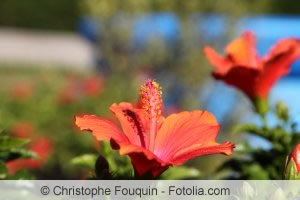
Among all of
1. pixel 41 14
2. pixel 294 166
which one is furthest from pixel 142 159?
pixel 41 14

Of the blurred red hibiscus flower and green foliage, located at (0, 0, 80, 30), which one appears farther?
green foliage, located at (0, 0, 80, 30)

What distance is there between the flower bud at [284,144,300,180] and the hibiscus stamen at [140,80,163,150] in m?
0.30

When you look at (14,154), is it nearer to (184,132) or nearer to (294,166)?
(184,132)

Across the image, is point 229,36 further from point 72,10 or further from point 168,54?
point 72,10

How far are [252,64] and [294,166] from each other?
2.26ft

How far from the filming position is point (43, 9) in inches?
625

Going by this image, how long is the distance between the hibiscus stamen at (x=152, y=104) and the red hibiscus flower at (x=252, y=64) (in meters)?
0.47

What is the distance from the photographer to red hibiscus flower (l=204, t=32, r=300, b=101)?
6.81 ft

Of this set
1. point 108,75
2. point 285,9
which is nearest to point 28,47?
point 285,9

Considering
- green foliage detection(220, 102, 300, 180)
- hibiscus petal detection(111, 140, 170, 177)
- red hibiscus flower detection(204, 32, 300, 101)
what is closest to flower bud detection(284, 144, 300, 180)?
hibiscus petal detection(111, 140, 170, 177)

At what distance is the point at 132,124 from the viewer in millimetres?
1586

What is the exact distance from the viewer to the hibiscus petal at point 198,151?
4.73 ft

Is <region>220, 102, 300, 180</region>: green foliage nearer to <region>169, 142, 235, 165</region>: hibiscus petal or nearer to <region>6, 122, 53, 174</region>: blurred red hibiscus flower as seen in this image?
<region>169, 142, 235, 165</region>: hibiscus petal

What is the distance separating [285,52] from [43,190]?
818 mm
